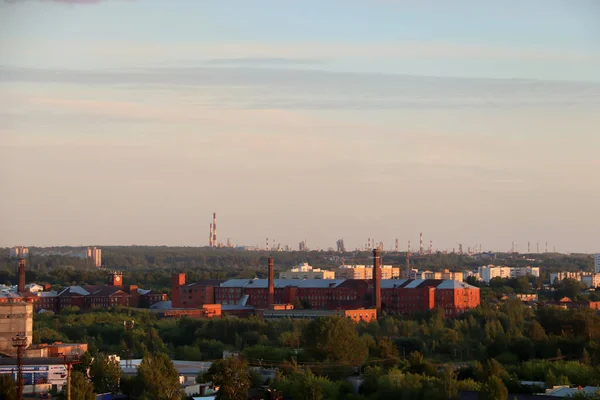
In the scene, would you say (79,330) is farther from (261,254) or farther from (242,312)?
(261,254)

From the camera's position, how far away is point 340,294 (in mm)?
63812

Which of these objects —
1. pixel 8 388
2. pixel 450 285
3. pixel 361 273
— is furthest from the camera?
pixel 361 273

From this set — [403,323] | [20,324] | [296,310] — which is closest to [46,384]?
[20,324]

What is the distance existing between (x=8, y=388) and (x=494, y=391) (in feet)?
32.1

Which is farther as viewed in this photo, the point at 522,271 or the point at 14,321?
the point at 522,271

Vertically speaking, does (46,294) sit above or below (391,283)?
below

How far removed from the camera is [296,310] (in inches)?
2408

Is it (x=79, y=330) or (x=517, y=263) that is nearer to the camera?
(x=79, y=330)

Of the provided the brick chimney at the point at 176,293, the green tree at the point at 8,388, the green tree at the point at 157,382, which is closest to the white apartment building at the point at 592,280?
the brick chimney at the point at 176,293

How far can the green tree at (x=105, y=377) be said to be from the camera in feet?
99.3

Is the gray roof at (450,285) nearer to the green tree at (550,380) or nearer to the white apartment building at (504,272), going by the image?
the green tree at (550,380)

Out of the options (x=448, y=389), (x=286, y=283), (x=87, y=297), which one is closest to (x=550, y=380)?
(x=448, y=389)

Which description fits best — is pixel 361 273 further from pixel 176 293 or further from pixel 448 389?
pixel 448 389

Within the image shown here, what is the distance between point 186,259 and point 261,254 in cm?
838
